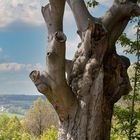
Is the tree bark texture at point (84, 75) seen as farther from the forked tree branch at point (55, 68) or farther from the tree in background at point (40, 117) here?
the tree in background at point (40, 117)

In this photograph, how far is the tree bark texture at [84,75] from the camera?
5.98m

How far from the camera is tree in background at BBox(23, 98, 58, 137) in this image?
132 feet

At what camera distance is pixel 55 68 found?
5.97 metres

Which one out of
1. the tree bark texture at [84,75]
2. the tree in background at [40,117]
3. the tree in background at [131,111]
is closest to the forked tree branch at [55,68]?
the tree bark texture at [84,75]

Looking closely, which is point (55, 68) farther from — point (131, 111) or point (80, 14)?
point (131, 111)

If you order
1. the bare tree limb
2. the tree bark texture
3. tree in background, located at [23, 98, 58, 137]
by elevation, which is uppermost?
tree in background, located at [23, 98, 58, 137]

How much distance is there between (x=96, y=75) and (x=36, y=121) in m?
35.5

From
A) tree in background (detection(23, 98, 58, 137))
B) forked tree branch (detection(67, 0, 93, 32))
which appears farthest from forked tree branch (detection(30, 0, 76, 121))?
tree in background (detection(23, 98, 58, 137))

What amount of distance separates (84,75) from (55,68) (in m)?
0.45

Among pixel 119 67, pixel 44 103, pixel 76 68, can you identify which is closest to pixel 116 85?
pixel 119 67

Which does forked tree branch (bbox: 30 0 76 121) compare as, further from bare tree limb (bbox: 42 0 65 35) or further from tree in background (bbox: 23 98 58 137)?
tree in background (bbox: 23 98 58 137)

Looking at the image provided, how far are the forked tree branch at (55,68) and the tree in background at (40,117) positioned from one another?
33302 millimetres

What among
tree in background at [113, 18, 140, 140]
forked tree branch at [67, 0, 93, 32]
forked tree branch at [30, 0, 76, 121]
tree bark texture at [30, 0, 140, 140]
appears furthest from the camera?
tree in background at [113, 18, 140, 140]

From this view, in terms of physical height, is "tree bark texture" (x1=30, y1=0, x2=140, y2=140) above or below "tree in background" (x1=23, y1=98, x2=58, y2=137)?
below
